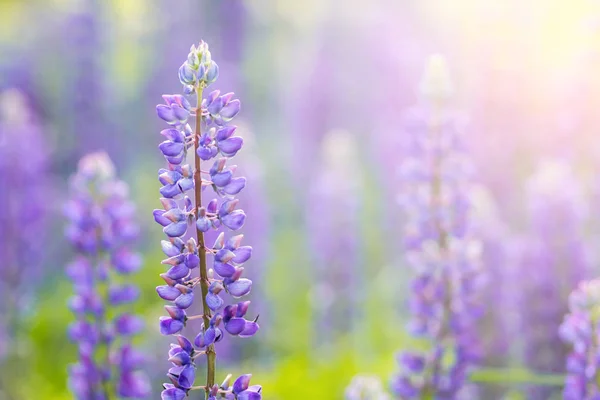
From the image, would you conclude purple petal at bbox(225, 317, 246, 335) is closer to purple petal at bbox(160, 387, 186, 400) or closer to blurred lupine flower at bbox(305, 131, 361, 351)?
purple petal at bbox(160, 387, 186, 400)

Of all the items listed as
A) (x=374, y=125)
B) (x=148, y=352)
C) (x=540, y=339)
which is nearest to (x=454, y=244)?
(x=540, y=339)

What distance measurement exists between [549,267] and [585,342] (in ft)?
4.09

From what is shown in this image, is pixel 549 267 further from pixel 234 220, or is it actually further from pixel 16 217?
pixel 16 217

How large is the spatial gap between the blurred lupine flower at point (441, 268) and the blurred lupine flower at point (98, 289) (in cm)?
117

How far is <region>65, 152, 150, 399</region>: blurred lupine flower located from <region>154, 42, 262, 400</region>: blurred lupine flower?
1.29 m

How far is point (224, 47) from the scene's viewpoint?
13.9 m

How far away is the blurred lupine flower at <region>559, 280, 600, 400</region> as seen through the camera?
309cm

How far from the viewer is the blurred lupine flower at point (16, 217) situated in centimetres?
646

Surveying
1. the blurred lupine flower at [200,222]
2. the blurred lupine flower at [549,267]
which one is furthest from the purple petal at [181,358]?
the blurred lupine flower at [549,267]

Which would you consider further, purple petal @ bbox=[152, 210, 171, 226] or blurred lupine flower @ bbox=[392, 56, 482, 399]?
blurred lupine flower @ bbox=[392, 56, 482, 399]

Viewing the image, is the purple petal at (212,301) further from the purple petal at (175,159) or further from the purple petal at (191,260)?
the purple petal at (175,159)

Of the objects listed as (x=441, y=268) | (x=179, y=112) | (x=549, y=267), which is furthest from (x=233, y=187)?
(x=549, y=267)

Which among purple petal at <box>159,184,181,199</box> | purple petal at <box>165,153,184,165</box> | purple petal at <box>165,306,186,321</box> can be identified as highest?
purple petal at <box>165,153,184,165</box>

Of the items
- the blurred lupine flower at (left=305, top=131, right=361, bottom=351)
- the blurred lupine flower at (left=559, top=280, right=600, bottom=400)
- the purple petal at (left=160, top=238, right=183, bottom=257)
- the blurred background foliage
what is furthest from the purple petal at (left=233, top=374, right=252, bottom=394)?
the blurred lupine flower at (left=305, top=131, right=361, bottom=351)
